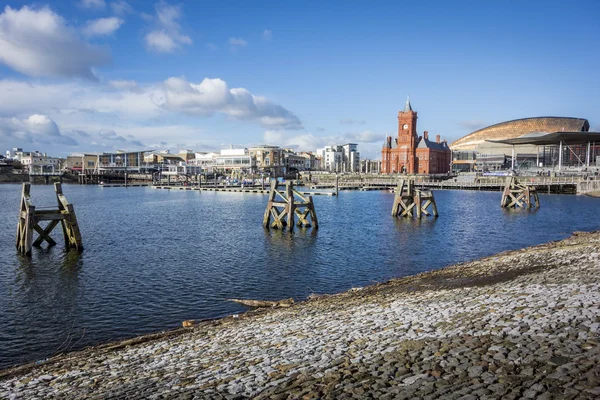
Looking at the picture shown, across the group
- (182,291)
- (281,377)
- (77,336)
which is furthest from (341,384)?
(182,291)

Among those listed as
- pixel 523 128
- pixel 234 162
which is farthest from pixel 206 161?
pixel 523 128

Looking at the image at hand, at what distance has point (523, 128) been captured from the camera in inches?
6063

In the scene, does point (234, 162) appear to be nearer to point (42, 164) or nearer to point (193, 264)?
point (42, 164)

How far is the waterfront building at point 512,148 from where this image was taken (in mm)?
117938

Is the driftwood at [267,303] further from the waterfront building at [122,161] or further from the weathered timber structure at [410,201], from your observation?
the waterfront building at [122,161]

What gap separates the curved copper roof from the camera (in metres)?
143

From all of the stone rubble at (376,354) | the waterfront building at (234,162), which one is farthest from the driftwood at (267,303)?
the waterfront building at (234,162)

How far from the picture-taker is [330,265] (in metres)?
22.6

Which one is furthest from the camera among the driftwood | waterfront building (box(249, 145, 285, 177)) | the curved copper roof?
waterfront building (box(249, 145, 285, 177))

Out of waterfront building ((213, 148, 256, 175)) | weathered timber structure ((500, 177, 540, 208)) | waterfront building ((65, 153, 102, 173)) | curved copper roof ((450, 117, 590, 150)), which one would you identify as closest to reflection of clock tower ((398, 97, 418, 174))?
curved copper roof ((450, 117, 590, 150))

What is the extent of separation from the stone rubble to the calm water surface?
9.88 feet

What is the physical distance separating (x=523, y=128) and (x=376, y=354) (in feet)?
546

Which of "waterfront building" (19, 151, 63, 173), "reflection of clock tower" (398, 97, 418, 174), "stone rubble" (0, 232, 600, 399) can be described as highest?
"reflection of clock tower" (398, 97, 418, 174)

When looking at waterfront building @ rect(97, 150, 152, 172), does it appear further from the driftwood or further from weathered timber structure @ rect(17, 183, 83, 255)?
the driftwood
